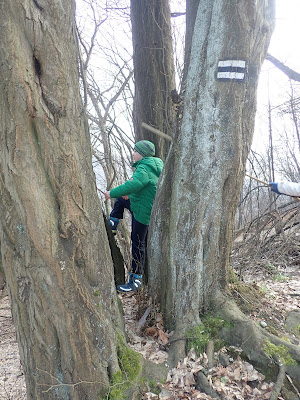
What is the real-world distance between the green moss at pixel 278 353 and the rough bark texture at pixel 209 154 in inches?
27.4

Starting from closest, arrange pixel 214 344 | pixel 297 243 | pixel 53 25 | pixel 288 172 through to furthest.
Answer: pixel 53 25
pixel 214 344
pixel 297 243
pixel 288 172

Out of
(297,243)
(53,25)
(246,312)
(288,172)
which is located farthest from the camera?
(288,172)

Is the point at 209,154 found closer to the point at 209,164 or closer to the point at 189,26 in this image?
the point at 209,164

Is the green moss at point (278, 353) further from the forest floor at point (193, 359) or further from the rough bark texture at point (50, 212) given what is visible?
the rough bark texture at point (50, 212)

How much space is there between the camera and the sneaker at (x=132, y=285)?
→ 3.99 m

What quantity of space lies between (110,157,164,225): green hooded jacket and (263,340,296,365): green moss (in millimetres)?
1992

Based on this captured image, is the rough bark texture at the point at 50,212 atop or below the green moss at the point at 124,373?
atop

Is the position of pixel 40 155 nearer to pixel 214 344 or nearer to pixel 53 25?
pixel 53 25

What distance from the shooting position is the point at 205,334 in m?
3.11

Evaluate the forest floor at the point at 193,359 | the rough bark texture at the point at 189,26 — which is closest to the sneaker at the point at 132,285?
the forest floor at the point at 193,359

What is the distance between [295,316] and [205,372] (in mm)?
1465

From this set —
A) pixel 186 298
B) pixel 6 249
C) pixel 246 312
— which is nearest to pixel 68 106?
pixel 6 249

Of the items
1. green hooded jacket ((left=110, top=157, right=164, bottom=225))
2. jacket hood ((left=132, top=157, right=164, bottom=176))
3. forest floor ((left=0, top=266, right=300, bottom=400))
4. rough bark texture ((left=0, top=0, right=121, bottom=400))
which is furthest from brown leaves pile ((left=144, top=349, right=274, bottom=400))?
jacket hood ((left=132, top=157, right=164, bottom=176))

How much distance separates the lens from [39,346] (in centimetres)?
225
